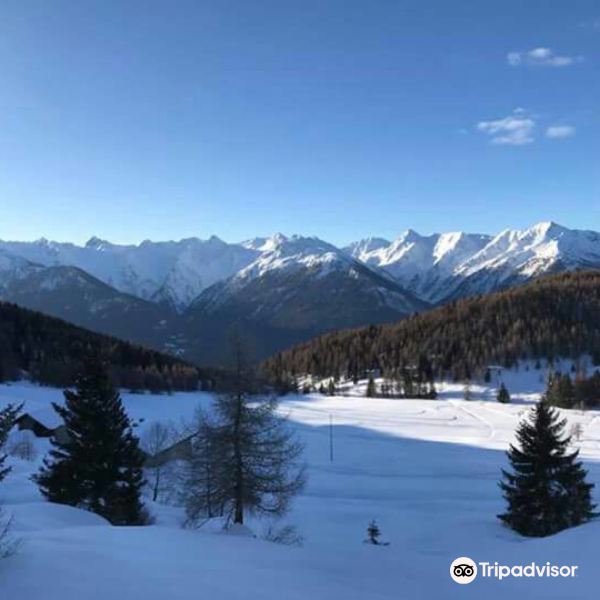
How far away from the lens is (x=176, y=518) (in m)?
33.2

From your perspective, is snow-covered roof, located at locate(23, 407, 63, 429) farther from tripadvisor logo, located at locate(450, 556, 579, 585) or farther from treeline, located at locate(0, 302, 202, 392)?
tripadvisor logo, located at locate(450, 556, 579, 585)

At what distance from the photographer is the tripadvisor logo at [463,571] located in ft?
49.8

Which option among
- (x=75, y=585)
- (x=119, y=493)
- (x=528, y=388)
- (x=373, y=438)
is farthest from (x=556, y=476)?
(x=528, y=388)

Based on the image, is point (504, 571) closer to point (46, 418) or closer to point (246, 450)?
point (246, 450)

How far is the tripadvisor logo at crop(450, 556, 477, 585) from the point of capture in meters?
15.2

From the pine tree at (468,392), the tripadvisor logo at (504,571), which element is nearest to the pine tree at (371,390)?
the pine tree at (468,392)

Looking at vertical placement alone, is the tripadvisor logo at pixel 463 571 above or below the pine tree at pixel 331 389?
above

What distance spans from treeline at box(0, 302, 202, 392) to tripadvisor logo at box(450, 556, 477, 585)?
116 m

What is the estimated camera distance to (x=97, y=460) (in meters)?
28.3

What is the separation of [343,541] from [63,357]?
12597 centimetres

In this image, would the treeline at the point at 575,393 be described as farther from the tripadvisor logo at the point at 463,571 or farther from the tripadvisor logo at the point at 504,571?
the tripadvisor logo at the point at 463,571

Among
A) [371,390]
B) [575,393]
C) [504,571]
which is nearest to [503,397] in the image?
[575,393]

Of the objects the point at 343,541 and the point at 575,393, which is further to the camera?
the point at 575,393

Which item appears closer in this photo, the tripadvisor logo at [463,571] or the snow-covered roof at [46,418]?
the tripadvisor logo at [463,571]
